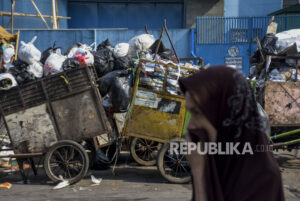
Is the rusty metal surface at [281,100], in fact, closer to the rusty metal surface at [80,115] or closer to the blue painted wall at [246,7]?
the rusty metal surface at [80,115]

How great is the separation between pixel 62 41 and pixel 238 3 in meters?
8.47

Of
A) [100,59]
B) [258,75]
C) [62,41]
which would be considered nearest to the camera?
[100,59]

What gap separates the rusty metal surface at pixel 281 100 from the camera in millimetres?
5863

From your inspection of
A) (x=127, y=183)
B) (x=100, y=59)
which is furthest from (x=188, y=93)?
(x=100, y=59)

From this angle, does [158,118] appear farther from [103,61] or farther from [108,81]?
[103,61]

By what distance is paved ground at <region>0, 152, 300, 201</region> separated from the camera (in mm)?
4809

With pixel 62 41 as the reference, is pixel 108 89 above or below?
below

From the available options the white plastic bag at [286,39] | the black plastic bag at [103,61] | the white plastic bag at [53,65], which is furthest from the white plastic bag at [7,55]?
the white plastic bag at [286,39]

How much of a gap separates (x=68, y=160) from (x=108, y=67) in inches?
73.2

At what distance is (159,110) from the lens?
207 inches

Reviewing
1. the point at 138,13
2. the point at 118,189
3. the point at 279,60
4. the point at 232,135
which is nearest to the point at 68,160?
the point at 118,189

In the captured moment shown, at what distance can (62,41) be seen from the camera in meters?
12.1

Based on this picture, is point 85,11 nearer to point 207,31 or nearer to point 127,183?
point 207,31

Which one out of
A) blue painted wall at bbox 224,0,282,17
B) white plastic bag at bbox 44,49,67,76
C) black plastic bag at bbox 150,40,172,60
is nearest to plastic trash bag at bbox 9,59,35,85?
white plastic bag at bbox 44,49,67,76
